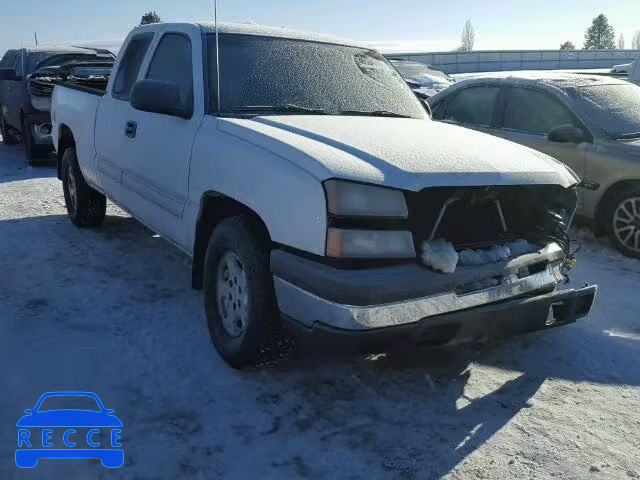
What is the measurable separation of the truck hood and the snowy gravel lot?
3.60ft

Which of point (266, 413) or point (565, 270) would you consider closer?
point (266, 413)

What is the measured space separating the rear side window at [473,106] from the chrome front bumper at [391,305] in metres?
4.26

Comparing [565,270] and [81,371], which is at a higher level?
[565,270]

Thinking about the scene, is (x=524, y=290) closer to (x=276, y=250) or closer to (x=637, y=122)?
(x=276, y=250)

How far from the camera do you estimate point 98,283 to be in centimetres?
475

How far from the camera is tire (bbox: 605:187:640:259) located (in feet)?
18.4

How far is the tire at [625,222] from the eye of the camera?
18.4 feet

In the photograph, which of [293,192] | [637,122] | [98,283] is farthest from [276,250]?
[637,122]

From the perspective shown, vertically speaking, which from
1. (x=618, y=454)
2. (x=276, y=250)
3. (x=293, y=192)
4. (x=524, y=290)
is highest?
(x=293, y=192)

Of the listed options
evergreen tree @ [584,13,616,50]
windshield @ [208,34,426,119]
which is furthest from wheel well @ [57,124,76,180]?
evergreen tree @ [584,13,616,50]

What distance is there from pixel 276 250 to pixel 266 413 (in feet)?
2.55

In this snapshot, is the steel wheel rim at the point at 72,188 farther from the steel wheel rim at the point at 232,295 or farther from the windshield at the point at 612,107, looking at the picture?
the windshield at the point at 612,107

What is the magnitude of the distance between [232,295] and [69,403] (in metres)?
0.95

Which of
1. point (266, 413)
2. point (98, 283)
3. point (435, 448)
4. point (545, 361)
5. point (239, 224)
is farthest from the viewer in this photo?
point (98, 283)
